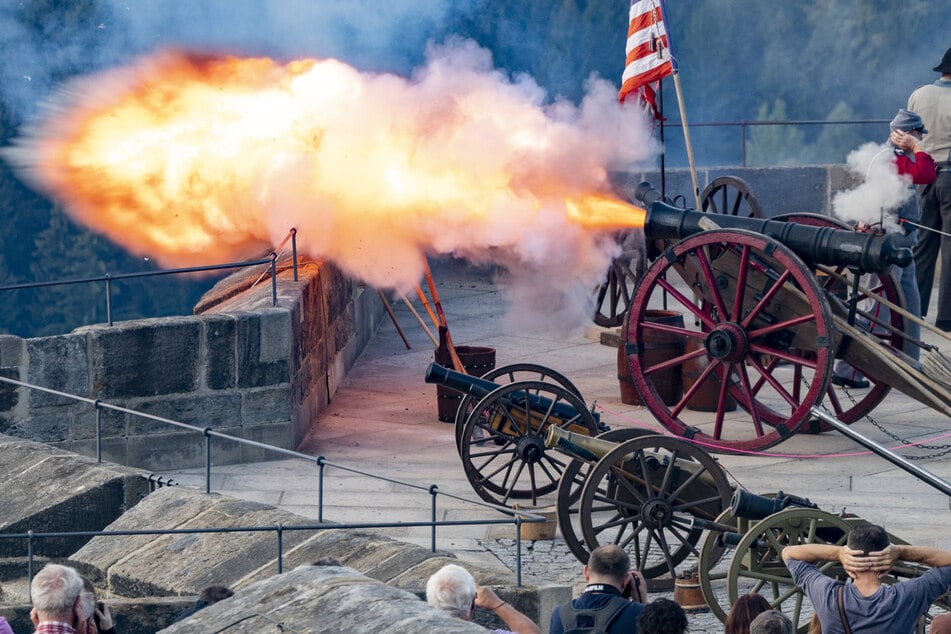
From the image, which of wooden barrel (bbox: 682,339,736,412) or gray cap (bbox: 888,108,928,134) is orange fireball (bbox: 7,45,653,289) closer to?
wooden barrel (bbox: 682,339,736,412)

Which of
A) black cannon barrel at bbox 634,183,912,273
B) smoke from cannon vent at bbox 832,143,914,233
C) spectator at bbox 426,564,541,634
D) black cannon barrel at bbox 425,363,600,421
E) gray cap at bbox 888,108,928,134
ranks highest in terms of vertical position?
gray cap at bbox 888,108,928,134

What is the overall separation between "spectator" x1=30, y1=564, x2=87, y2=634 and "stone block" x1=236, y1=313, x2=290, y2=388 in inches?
185

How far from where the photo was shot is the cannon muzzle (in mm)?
7059

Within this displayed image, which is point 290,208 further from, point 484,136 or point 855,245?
point 855,245

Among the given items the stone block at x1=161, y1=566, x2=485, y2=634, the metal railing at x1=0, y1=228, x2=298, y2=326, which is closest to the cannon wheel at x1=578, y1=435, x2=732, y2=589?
the metal railing at x1=0, y1=228, x2=298, y2=326

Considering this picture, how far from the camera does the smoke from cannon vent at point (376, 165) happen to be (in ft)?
35.9

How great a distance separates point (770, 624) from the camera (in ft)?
16.1

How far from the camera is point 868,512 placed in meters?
8.62

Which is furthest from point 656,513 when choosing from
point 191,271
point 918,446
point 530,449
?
point 191,271

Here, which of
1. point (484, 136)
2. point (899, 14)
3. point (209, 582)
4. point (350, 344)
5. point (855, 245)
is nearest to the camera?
point (209, 582)

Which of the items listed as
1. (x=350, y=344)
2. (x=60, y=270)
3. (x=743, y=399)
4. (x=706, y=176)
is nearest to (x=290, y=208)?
(x=350, y=344)

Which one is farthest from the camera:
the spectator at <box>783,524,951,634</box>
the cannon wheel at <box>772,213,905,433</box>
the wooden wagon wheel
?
the cannon wheel at <box>772,213,905,433</box>

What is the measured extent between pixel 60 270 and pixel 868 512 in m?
22.4

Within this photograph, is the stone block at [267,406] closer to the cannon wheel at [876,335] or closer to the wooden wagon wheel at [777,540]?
the cannon wheel at [876,335]
